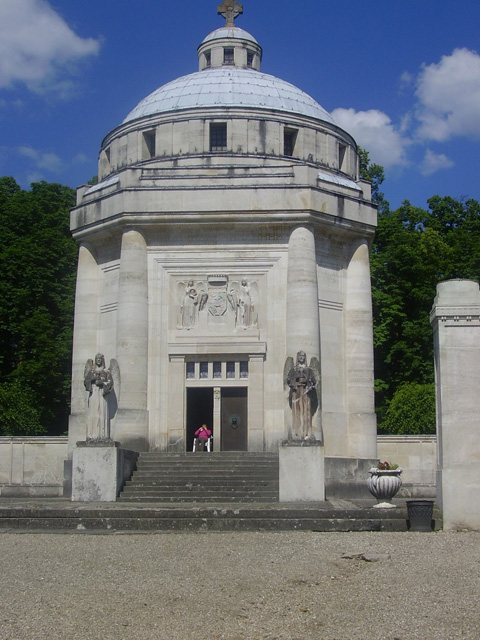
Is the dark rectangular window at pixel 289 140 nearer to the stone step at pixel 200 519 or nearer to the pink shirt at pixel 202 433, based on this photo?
the pink shirt at pixel 202 433

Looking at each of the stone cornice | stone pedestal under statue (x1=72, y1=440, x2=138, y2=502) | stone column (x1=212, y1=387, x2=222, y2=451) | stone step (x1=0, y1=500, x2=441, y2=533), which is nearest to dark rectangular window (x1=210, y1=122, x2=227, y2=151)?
stone column (x1=212, y1=387, x2=222, y2=451)

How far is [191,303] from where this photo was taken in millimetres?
31031

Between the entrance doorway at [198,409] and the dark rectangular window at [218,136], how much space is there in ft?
33.5

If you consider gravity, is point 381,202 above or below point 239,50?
below

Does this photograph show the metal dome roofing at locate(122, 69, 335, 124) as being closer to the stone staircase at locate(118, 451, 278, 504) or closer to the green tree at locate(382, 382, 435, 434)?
the green tree at locate(382, 382, 435, 434)

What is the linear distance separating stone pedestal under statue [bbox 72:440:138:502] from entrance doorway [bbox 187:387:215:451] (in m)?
6.32

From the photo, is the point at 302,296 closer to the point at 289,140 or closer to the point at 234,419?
the point at 234,419

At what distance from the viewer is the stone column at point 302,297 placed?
2975 centimetres

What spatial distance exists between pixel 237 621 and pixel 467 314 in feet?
34.9

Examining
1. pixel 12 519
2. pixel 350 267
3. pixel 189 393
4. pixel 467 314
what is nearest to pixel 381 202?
pixel 350 267

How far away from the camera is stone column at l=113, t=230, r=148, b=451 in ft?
97.5

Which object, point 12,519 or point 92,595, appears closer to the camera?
point 92,595

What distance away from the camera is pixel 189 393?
31.5 metres

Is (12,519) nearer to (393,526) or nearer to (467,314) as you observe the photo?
(393,526)
